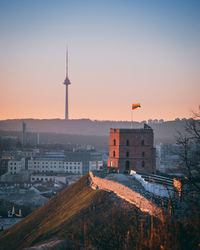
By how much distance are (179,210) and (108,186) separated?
1082 centimetres

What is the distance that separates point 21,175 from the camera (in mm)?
73875

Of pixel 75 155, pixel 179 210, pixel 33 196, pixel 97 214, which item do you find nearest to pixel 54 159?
pixel 75 155

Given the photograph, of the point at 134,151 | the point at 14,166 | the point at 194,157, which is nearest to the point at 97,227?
the point at 194,157

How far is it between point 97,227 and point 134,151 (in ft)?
54.4

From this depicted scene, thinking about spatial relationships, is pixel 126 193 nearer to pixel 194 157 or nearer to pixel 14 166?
pixel 194 157

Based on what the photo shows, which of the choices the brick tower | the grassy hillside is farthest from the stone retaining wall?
the brick tower

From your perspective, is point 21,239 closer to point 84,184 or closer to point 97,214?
point 97,214

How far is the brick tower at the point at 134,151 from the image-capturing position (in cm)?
3188

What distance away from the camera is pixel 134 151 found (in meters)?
31.9

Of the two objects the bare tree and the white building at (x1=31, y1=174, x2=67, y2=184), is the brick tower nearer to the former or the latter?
the bare tree

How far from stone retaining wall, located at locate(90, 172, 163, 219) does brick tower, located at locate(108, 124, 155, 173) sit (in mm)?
5551

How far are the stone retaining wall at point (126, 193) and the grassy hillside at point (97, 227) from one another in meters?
0.32

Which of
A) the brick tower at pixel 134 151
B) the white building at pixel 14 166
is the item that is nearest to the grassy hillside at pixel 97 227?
the brick tower at pixel 134 151

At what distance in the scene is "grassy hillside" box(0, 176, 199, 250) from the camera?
9.05 metres
